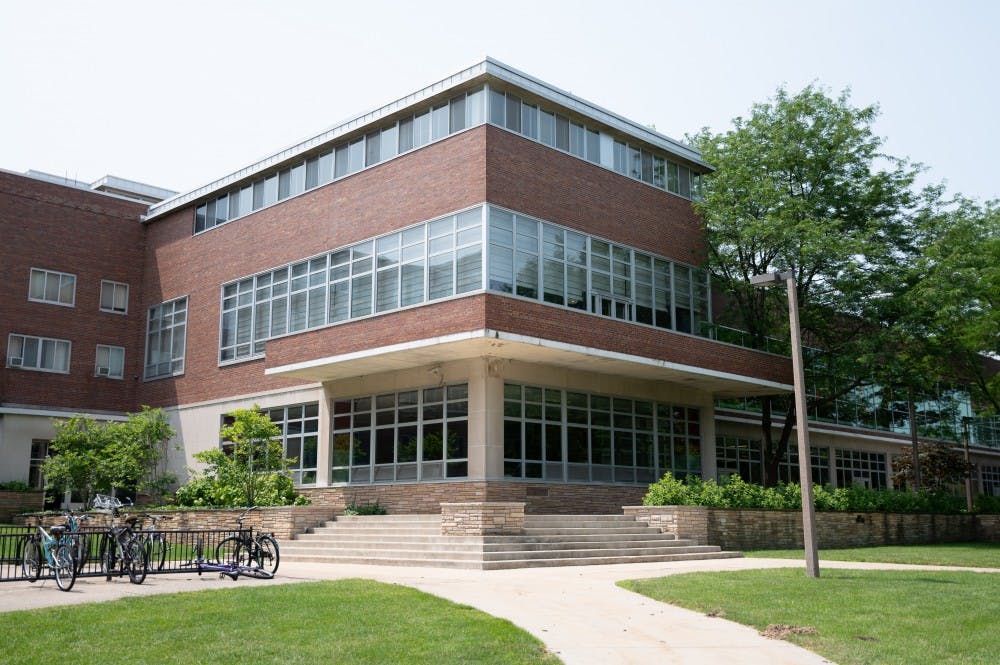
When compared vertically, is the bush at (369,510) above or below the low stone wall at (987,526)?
above

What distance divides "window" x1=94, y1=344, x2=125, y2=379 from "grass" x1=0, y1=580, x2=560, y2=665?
2605 cm

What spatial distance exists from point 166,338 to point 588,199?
17682 mm

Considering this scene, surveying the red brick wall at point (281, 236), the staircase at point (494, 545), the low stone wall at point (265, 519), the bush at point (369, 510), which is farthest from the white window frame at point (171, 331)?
the staircase at point (494, 545)

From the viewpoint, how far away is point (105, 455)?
1200 inches

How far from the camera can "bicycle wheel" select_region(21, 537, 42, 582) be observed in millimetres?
14820

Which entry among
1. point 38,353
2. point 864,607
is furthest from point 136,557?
point 38,353

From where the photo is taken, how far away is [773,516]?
25031mm

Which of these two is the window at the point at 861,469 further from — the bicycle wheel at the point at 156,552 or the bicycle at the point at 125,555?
the bicycle at the point at 125,555

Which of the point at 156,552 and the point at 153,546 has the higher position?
the point at 153,546

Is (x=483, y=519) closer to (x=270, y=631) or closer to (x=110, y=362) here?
(x=270, y=631)

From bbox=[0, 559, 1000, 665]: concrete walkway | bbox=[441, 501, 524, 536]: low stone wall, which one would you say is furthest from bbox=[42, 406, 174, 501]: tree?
bbox=[441, 501, 524, 536]: low stone wall

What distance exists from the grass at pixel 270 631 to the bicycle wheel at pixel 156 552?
3.03 meters

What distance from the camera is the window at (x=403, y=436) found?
82.5 ft

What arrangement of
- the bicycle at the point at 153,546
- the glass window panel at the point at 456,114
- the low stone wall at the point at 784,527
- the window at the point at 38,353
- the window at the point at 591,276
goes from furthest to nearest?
the window at the point at 38,353
the glass window panel at the point at 456,114
the window at the point at 591,276
the low stone wall at the point at 784,527
the bicycle at the point at 153,546
